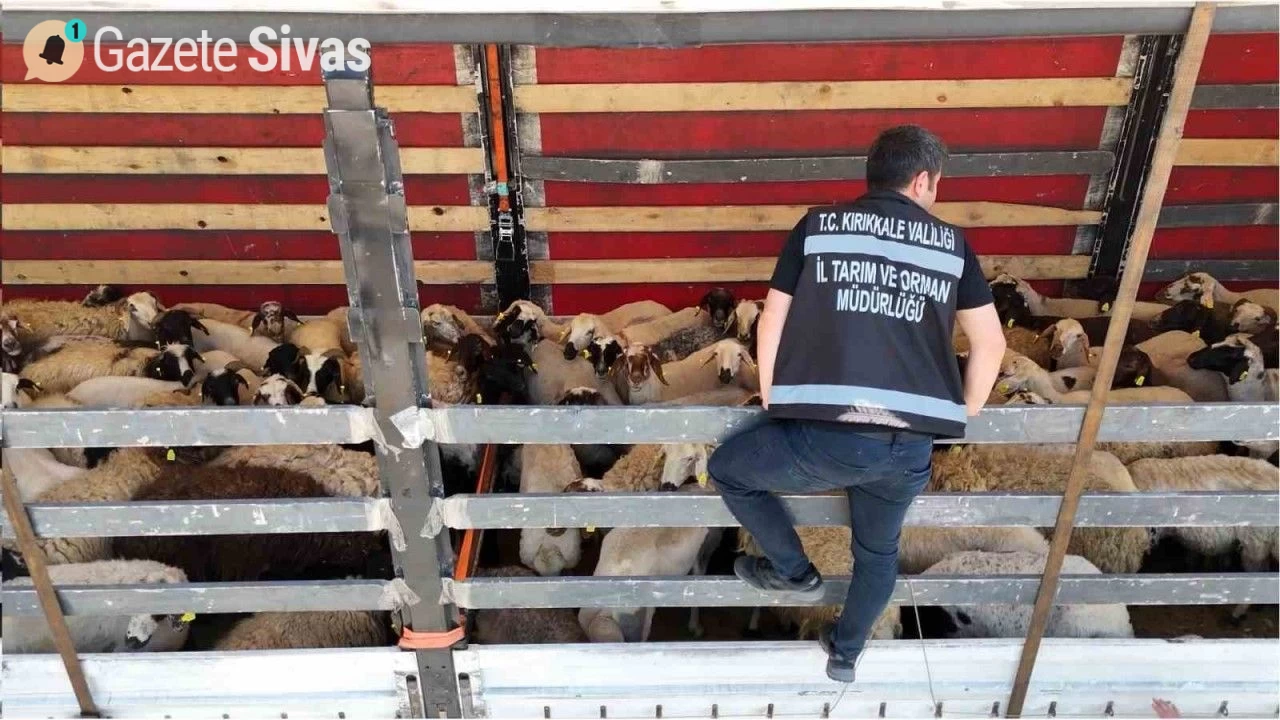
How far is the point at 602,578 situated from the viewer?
137 inches

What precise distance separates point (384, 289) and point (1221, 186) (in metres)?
6.39

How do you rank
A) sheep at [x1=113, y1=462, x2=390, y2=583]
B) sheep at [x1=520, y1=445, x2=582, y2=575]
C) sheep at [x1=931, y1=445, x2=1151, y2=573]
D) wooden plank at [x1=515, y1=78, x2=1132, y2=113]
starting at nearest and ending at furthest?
sheep at [x1=113, y1=462, x2=390, y2=583]
sheep at [x1=931, y1=445, x2=1151, y2=573]
sheep at [x1=520, y1=445, x2=582, y2=575]
wooden plank at [x1=515, y1=78, x2=1132, y2=113]

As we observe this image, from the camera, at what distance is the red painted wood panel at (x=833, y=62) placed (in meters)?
6.10

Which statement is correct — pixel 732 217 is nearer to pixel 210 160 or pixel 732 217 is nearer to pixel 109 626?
pixel 210 160

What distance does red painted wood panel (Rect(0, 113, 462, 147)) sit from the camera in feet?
21.0

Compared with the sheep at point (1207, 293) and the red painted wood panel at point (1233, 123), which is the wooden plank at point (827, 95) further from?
the sheep at point (1207, 293)

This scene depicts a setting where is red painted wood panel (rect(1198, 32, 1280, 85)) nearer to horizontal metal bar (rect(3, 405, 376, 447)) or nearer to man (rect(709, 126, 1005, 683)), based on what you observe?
man (rect(709, 126, 1005, 683))

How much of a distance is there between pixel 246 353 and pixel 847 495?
4.75 meters

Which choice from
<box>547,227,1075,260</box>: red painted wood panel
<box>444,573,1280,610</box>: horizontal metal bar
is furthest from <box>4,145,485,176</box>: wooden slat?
<box>444,573,1280,610</box>: horizontal metal bar

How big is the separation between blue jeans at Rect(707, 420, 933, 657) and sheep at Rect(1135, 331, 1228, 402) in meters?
3.79

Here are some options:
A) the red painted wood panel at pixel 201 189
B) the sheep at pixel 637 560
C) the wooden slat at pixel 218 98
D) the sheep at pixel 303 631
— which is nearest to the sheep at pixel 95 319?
the red painted wood panel at pixel 201 189

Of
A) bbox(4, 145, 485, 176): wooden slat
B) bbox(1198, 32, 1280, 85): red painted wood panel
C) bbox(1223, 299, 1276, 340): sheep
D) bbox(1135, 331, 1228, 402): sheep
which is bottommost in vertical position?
bbox(1135, 331, 1228, 402): sheep

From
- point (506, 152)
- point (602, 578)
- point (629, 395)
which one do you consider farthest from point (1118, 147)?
point (602, 578)

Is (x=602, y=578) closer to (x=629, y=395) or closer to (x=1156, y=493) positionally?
(x=1156, y=493)
